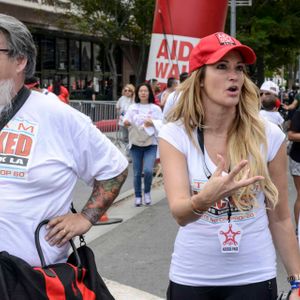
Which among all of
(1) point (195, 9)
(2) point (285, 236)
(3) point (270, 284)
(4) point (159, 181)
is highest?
(1) point (195, 9)

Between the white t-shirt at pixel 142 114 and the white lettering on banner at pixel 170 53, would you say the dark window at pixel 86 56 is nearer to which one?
the white lettering on banner at pixel 170 53

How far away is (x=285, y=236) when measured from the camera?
2.84 meters

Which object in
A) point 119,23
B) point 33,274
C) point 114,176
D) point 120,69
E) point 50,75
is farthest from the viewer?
point 120,69

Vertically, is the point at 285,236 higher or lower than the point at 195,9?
lower

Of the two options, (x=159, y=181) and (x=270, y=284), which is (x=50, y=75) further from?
(x=270, y=284)

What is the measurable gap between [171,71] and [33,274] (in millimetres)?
10198

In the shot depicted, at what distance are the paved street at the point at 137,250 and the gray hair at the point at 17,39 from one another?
120 inches

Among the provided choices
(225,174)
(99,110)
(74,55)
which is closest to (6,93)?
(225,174)

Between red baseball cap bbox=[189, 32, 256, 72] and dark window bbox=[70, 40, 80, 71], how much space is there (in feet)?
117

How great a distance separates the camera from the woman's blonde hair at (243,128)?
2.72 metres

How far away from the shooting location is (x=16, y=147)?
2.44 m

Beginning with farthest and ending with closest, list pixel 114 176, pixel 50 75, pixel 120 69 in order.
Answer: pixel 120 69 → pixel 50 75 → pixel 114 176

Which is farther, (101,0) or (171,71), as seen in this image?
(101,0)

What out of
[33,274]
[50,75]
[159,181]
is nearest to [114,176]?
Answer: [33,274]
